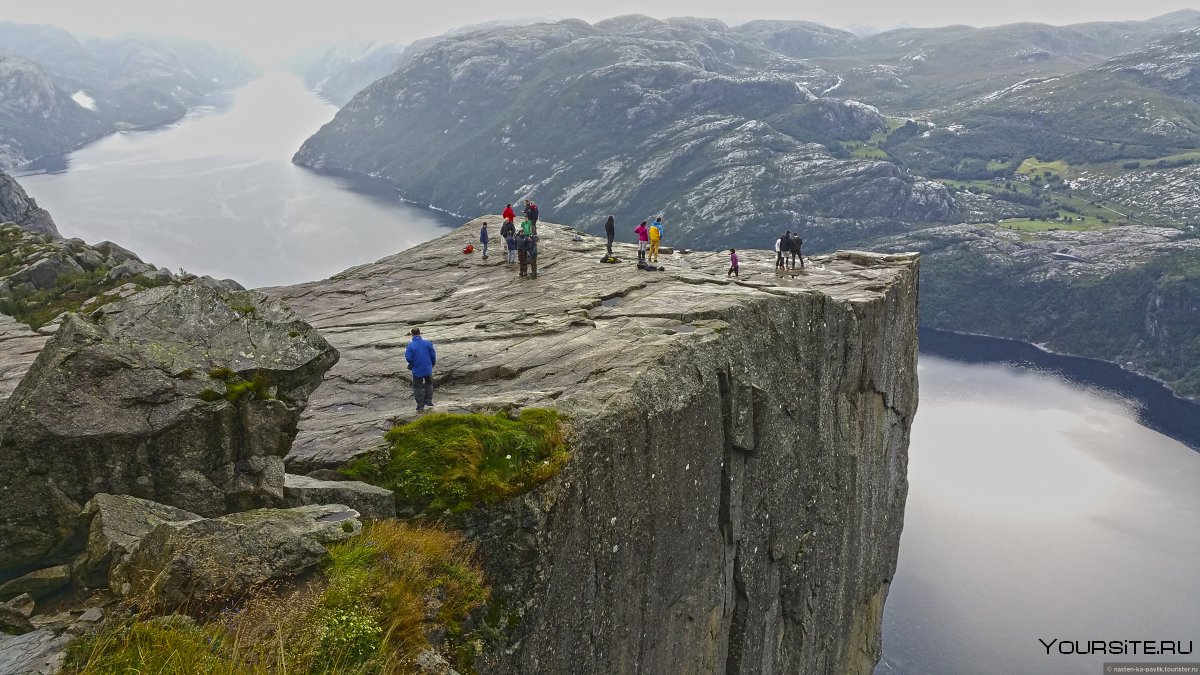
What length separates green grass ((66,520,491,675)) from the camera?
975cm

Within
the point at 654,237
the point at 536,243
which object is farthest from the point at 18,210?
the point at 654,237

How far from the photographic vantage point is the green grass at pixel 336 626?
32.0ft

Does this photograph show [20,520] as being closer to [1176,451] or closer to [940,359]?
[1176,451]

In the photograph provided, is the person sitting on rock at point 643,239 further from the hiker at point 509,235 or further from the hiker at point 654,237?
the hiker at point 509,235

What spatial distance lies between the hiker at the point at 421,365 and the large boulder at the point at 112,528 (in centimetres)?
785

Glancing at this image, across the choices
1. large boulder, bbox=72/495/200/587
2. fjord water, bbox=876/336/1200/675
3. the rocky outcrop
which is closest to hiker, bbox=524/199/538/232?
large boulder, bbox=72/495/200/587

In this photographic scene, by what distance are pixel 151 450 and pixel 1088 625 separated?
96412mm

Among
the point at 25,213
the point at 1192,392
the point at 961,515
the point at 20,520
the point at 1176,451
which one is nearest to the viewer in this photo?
the point at 20,520

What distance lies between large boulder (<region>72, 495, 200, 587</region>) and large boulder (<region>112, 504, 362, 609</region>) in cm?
49

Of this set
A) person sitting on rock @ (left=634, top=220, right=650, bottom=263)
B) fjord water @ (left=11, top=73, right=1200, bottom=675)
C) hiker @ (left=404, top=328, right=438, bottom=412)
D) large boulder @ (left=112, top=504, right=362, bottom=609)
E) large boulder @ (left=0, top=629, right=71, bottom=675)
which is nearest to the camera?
large boulder @ (left=0, top=629, right=71, bottom=675)

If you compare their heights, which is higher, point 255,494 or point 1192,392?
point 255,494

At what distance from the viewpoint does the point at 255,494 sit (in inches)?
623

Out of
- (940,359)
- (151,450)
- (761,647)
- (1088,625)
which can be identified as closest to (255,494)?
(151,450)

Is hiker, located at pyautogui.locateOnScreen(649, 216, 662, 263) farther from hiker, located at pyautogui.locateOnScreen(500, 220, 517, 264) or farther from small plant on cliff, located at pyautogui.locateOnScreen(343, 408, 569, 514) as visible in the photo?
small plant on cliff, located at pyautogui.locateOnScreen(343, 408, 569, 514)
